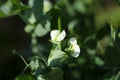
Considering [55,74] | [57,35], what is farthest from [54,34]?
[55,74]

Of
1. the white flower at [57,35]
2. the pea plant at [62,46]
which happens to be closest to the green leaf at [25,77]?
the pea plant at [62,46]

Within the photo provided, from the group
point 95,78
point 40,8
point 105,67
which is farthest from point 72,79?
point 40,8

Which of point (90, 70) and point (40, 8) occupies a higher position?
point (40, 8)

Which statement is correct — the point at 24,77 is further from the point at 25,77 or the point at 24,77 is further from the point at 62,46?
the point at 62,46

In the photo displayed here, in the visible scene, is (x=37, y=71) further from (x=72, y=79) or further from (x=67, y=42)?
(x=72, y=79)

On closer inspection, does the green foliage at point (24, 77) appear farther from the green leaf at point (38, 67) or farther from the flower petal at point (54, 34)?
the flower petal at point (54, 34)

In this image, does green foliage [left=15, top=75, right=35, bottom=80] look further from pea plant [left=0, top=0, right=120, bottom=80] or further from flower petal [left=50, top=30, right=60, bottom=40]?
flower petal [left=50, top=30, right=60, bottom=40]

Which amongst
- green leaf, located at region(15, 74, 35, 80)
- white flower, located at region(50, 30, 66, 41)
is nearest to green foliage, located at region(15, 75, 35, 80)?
green leaf, located at region(15, 74, 35, 80)

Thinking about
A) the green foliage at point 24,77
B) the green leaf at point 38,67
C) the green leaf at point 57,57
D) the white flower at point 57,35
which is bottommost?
the green foliage at point 24,77
